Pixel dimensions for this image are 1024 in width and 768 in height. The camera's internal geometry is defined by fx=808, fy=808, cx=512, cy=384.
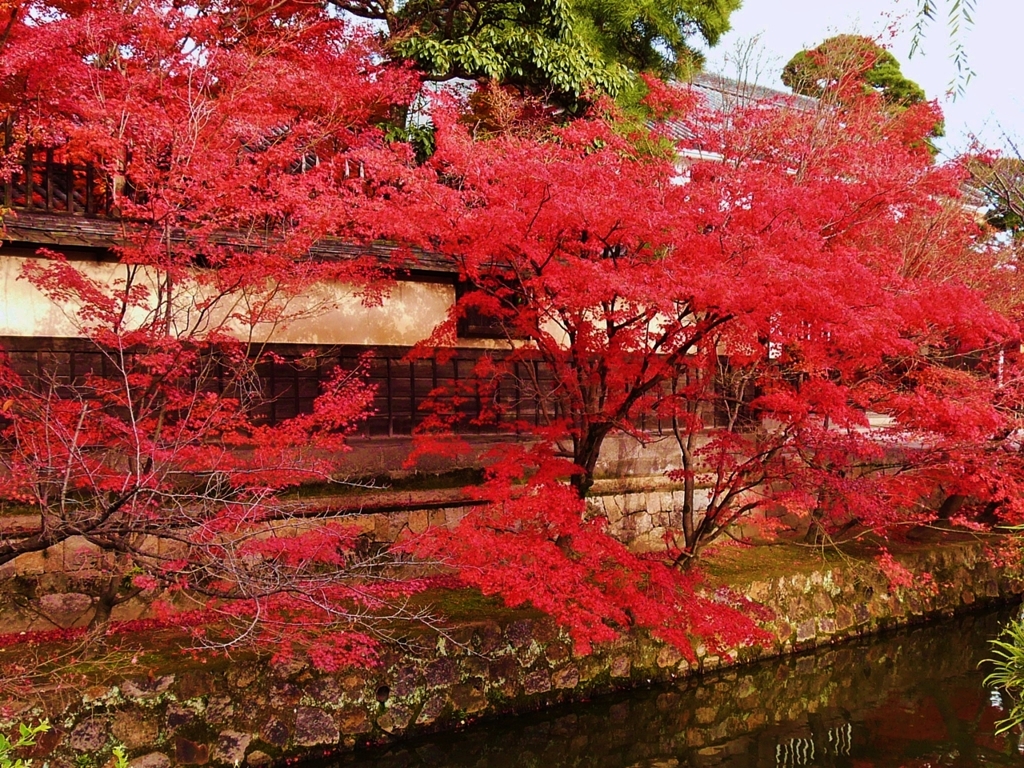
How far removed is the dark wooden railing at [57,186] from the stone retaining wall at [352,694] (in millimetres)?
5671

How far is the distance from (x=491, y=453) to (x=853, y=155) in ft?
22.2

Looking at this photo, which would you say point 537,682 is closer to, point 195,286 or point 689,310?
point 689,310

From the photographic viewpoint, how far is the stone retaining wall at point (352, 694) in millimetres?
7828

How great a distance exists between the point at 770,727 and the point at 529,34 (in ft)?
35.2

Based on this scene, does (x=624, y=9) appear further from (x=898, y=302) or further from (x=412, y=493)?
(x=412, y=493)

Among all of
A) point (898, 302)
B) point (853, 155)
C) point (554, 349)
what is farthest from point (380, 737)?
point (853, 155)

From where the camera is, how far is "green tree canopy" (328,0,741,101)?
12.8 m

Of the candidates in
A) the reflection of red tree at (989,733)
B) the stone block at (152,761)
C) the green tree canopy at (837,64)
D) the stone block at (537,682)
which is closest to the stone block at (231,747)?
the stone block at (152,761)

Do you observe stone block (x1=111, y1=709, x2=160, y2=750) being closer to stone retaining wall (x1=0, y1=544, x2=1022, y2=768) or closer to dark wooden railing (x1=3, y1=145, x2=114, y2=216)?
stone retaining wall (x1=0, y1=544, x2=1022, y2=768)

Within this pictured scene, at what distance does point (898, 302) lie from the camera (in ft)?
31.4

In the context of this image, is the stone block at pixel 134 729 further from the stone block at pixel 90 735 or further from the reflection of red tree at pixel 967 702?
the reflection of red tree at pixel 967 702

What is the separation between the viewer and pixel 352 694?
8953 mm

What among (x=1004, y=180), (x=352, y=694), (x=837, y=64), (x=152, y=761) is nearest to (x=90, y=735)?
(x=152, y=761)

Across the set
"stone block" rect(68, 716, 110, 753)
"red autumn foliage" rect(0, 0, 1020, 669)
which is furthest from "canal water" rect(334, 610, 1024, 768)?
"stone block" rect(68, 716, 110, 753)
